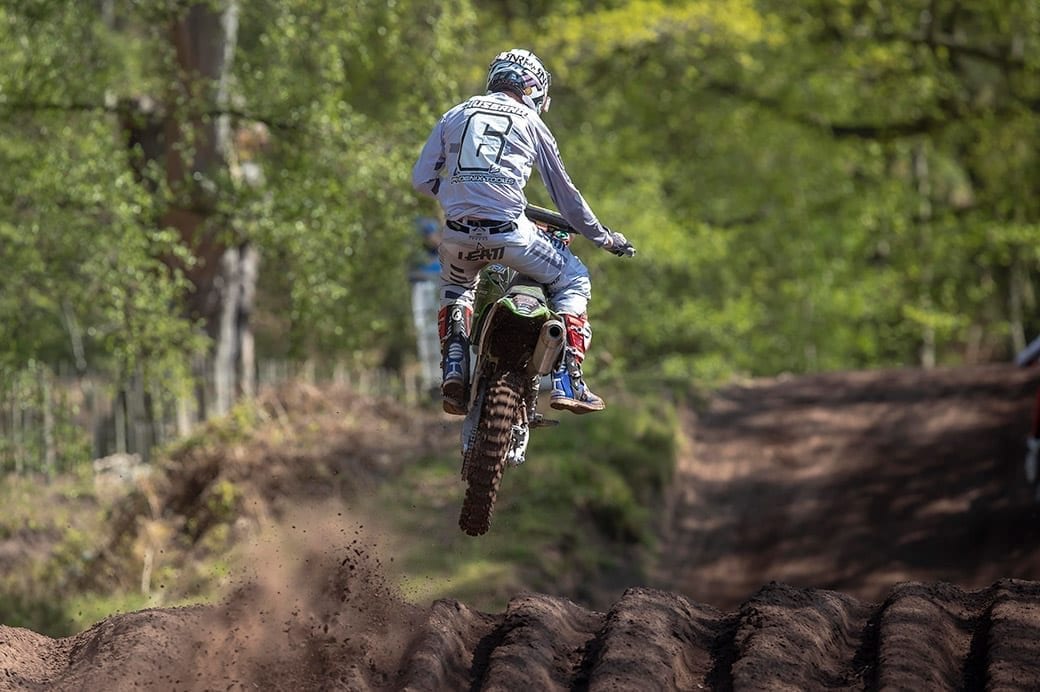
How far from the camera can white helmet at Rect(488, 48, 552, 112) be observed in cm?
817

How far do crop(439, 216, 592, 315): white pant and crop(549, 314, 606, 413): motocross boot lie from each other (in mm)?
105

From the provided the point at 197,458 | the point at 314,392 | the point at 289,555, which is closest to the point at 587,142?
the point at 314,392

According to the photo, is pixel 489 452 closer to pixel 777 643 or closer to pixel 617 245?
pixel 617 245

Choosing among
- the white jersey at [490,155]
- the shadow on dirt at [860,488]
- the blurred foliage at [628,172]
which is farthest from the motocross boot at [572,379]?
the shadow on dirt at [860,488]

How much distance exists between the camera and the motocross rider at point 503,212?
8016mm

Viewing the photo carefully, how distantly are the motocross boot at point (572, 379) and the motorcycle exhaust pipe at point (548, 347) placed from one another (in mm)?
131

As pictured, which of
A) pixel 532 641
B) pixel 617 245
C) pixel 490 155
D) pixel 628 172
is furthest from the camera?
pixel 628 172

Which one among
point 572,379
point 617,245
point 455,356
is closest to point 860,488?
point 617,245

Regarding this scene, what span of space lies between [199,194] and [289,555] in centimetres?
734

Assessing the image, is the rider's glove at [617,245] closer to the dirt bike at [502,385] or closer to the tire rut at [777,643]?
the dirt bike at [502,385]

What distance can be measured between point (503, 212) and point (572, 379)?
101 centimetres

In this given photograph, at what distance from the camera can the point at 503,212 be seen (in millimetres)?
8008

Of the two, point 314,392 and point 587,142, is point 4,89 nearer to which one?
point 314,392

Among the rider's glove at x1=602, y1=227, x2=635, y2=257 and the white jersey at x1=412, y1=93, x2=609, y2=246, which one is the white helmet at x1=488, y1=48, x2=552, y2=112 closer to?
the white jersey at x1=412, y1=93, x2=609, y2=246
